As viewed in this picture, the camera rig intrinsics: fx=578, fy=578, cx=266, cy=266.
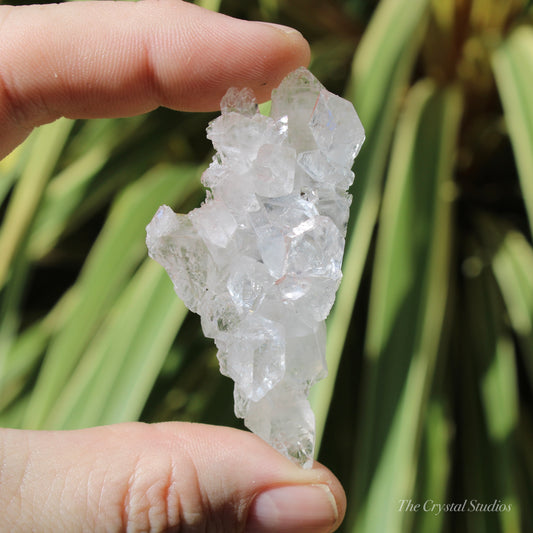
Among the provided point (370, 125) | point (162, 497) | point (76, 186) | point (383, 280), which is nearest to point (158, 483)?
point (162, 497)

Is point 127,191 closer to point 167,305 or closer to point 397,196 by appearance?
point 167,305

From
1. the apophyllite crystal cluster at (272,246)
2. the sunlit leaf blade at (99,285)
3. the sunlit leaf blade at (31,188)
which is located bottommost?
the sunlit leaf blade at (99,285)

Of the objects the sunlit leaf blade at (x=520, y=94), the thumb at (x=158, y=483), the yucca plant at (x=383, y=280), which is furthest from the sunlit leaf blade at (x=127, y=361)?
the sunlit leaf blade at (x=520, y=94)

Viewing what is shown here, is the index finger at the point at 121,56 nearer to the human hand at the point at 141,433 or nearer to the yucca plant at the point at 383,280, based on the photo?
the human hand at the point at 141,433

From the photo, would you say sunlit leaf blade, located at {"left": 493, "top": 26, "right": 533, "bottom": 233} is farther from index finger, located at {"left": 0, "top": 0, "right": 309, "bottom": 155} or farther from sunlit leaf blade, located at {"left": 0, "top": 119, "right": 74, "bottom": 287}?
sunlit leaf blade, located at {"left": 0, "top": 119, "right": 74, "bottom": 287}

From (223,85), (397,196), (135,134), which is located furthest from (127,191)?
(397,196)

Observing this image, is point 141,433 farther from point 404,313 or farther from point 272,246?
point 404,313

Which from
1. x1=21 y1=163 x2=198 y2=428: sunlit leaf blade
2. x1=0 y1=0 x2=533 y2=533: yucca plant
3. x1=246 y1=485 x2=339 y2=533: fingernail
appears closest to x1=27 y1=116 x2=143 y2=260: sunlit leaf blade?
x1=0 y1=0 x2=533 y2=533: yucca plant
